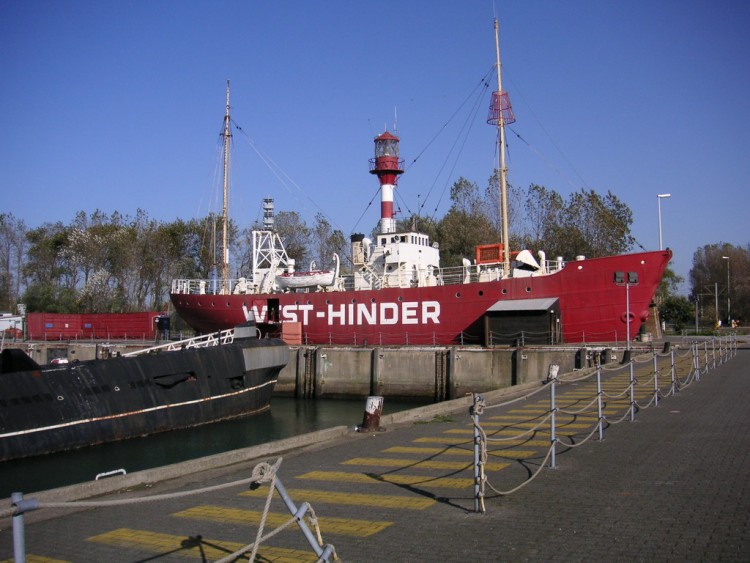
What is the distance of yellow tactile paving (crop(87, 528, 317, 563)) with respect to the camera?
22.2 ft

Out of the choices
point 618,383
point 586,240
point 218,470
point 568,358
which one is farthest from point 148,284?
point 218,470

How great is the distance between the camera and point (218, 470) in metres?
11.1

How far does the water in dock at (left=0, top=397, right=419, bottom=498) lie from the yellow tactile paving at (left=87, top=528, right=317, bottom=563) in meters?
9.25

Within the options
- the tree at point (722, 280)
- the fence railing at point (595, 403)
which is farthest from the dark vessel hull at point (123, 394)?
the tree at point (722, 280)

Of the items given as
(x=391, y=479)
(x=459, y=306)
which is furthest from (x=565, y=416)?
(x=459, y=306)

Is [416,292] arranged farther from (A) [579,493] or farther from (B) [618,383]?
(A) [579,493]

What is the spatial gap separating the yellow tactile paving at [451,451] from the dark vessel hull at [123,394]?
10500 mm

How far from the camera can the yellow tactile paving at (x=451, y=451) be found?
11211 millimetres

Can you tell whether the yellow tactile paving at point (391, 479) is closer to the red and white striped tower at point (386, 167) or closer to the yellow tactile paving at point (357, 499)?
the yellow tactile paving at point (357, 499)

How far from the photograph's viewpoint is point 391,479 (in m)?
9.87

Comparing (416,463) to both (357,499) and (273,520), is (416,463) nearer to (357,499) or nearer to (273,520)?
(357,499)

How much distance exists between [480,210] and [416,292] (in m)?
32.1

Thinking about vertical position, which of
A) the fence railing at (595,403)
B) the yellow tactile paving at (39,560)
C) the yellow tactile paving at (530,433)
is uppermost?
the fence railing at (595,403)

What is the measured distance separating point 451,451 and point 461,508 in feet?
12.0
